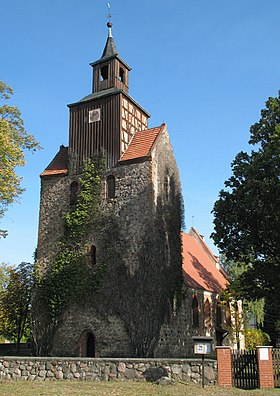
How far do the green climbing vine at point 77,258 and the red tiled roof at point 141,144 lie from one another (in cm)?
170

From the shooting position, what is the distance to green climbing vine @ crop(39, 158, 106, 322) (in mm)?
22484

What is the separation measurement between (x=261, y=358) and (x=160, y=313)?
7.54 m

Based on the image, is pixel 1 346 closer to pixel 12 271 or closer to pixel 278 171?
pixel 12 271

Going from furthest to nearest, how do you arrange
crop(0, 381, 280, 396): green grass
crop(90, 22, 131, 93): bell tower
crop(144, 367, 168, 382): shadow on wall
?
crop(90, 22, 131, 93): bell tower → crop(144, 367, 168, 382): shadow on wall → crop(0, 381, 280, 396): green grass

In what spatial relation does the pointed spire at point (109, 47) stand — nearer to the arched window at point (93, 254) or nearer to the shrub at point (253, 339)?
the arched window at point (93, 254)

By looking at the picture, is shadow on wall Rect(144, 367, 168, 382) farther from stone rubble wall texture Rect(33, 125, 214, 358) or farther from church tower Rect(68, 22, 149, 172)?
church tower Rect(68, 22, 149, 172)

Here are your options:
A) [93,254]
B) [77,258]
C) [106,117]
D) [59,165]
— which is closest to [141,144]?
[106,117]

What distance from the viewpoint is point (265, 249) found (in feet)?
69.3

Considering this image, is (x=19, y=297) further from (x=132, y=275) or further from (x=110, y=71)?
(x=110, y=71)

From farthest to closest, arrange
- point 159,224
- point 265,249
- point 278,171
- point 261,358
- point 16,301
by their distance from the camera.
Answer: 1. point 16,301
2. point 159,224
3. point 265,249
4. point 278,171
5. point 261,358

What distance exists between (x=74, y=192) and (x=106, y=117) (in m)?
4.74

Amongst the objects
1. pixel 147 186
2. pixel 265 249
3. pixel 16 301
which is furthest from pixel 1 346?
pixel 265 249

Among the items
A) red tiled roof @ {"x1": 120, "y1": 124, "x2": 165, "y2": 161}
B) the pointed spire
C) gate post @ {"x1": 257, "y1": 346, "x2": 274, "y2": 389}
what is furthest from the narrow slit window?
gate post @ {"x1": 257, "y1": 346, "x2": 274, "y2": 389}

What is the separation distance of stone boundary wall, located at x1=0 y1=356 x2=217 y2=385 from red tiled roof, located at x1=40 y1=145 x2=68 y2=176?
11783 mm
